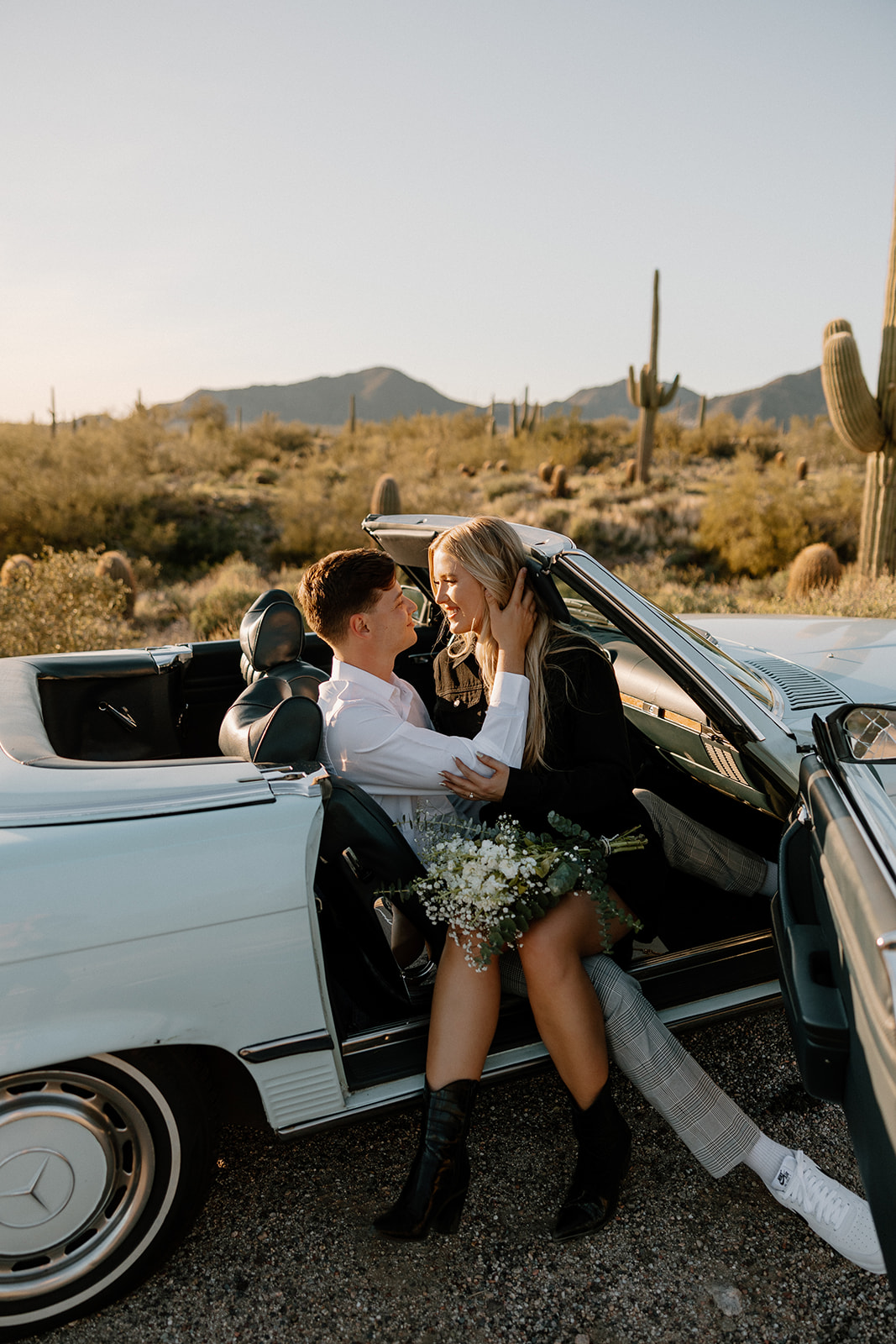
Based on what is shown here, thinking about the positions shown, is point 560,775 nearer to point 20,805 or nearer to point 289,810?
point 289,810

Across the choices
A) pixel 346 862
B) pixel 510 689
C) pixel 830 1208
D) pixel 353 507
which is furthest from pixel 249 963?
pixel 353 507

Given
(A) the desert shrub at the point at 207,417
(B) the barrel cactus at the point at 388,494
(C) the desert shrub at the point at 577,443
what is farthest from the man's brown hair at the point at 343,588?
(A) the desert shrub at the point at 207,417

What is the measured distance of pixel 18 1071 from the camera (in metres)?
1.66

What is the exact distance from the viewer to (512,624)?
2.35 metres

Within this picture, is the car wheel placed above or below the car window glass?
below

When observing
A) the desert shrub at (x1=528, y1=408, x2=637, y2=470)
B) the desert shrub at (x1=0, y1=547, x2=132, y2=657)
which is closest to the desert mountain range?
the desert shrub at (x1=528, y1=408, x2=637, y2=470)

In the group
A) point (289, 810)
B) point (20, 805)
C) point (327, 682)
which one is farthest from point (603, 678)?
point (20, 805)

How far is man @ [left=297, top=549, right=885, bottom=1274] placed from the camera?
2.11m

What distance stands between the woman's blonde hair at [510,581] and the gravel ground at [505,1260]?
1.13 m

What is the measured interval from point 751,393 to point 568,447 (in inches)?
4065

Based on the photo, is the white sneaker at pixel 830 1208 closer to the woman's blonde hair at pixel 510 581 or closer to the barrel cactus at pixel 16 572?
the woman's blonde hair at pixel 510 581

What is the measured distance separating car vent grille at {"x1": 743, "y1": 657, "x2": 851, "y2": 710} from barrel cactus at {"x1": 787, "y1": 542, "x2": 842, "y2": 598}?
9.72 m

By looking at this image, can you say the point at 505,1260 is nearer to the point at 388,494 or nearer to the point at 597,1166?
the point at 597,1166

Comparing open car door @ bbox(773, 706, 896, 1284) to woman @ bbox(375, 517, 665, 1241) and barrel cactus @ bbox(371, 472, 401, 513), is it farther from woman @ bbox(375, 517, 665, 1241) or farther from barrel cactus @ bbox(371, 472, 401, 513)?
barrel cactus @ bbox(371, 472, 401, 513)
